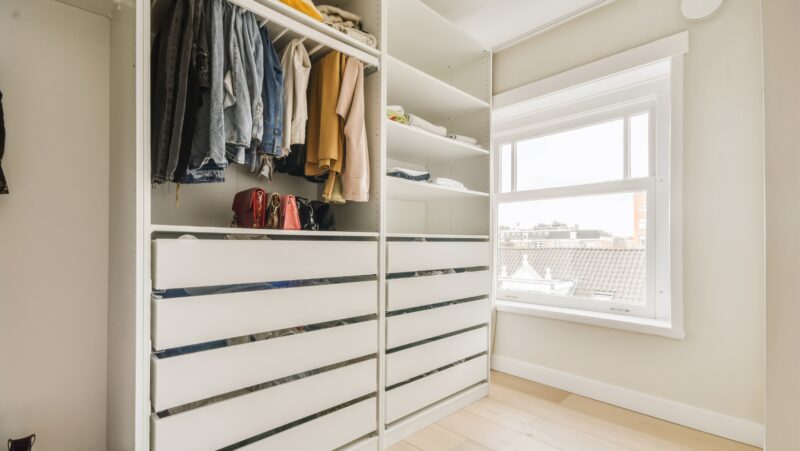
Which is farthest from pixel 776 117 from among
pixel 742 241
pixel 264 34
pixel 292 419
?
pixel 292 419

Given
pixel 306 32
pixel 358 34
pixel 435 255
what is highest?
pixel 358 34

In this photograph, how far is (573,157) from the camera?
261cm

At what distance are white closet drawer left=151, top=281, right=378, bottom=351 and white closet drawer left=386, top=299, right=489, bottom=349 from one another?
0.71 feet

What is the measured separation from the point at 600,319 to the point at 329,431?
5.62 feet

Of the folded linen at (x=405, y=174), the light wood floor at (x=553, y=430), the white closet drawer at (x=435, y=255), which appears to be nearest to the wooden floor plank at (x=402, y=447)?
the light wood floor at (x=553, y=430)

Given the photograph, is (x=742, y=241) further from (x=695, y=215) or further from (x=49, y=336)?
(x=49, y=336)

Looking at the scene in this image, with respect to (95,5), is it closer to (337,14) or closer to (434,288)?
(337,14)

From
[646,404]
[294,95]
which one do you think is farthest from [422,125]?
[646,404]

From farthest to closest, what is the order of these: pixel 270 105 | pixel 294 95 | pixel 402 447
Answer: pixel 402 447
pixel 294 95
pixel 270 105

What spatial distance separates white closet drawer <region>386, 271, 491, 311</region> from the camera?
5.92 ft

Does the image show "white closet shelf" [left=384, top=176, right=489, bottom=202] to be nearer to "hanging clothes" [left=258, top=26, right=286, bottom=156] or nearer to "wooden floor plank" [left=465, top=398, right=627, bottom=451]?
"hanging clothes" [left=258, top=26, right=286, bottom=156]

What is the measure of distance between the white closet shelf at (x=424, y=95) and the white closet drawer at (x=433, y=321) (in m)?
1.27

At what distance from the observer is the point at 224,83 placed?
4.05ft

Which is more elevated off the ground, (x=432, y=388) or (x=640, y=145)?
(x=640, y=145)
